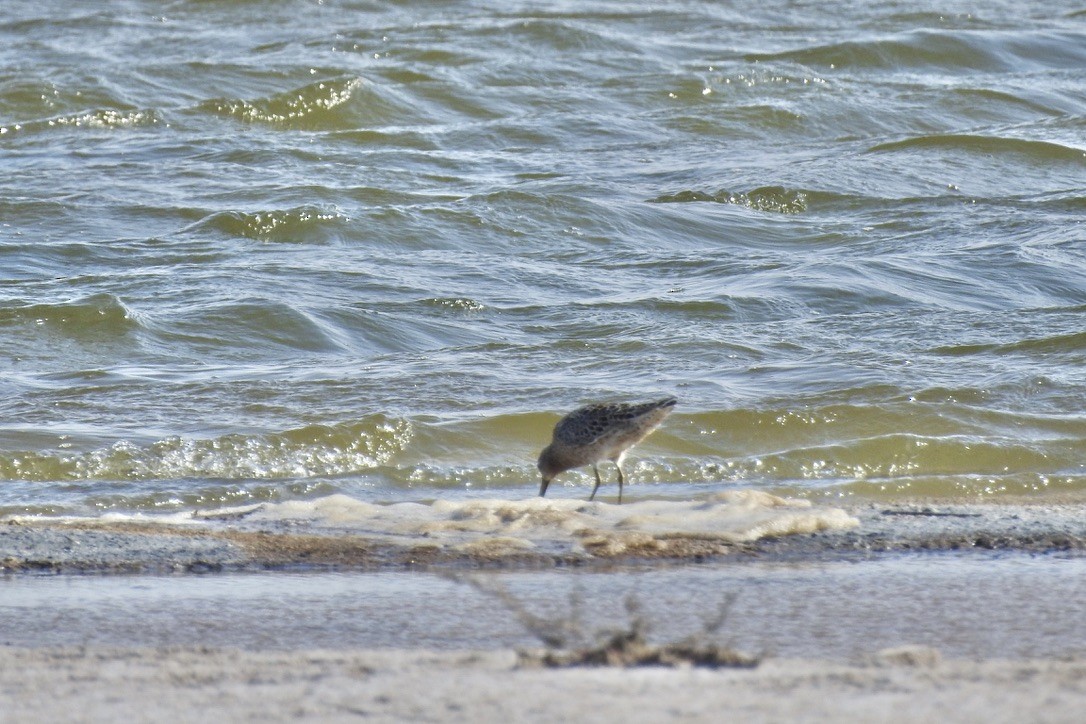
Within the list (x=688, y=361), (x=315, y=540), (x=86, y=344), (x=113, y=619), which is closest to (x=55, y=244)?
(x=86, y=344)

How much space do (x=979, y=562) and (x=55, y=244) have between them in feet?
26.0

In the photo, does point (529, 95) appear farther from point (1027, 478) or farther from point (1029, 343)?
point (1027, 478)

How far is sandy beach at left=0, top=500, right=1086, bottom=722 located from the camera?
311 cm

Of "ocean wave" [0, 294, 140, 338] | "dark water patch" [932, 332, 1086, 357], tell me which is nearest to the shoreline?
"dark water patch" [932, 332, 1086, 357]

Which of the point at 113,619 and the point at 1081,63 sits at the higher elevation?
the point at 1081,63

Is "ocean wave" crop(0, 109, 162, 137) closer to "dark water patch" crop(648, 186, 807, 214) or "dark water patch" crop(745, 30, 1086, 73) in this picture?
"dark water patch" crop(648, 186, 807, 214)

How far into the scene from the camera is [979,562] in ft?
15.1

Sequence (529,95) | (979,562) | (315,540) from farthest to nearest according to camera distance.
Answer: (529,95) → (315,540) → (979,562)

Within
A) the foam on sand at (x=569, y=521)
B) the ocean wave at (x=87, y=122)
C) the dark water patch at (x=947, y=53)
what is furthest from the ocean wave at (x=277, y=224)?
the dark water patch at (x=947, y=53)

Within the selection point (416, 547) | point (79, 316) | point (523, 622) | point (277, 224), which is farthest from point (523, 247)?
point (523, 622)

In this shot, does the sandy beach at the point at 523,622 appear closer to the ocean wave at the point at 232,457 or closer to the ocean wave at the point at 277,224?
the ocean wave at the point at 232,457

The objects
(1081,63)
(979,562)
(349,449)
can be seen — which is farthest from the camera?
(1081,63)

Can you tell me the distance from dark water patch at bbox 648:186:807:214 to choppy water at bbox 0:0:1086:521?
0.06 metres

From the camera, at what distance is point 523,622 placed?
3.95 meters
